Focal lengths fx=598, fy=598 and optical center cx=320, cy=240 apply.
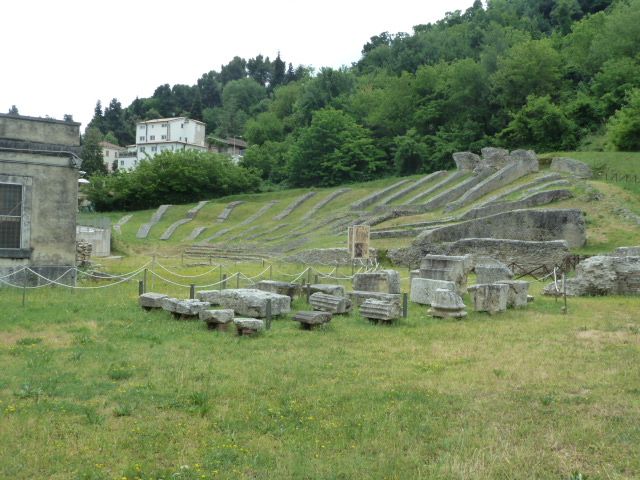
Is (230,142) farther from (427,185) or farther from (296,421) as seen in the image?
(296,421)

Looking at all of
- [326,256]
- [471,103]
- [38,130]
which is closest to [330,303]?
[38,130]

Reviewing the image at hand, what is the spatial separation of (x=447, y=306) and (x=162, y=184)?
45.5 metres

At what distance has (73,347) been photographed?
998cm

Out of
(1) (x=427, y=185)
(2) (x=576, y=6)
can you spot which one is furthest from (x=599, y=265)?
(2) (x=576, y=6)

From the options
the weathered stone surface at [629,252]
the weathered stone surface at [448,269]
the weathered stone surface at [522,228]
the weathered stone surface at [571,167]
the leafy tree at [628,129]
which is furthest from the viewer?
the leafy tree at [628,129]

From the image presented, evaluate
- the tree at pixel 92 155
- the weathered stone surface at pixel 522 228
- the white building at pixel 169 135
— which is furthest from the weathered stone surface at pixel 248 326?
the white building at pixel 169 135

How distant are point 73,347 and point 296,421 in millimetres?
5103

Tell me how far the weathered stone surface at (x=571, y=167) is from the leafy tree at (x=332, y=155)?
20431mm

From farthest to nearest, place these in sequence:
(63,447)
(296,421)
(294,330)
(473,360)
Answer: (294,330)
(473,360)
(296,421)
(63,447)

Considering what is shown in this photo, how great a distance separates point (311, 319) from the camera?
1201 cm

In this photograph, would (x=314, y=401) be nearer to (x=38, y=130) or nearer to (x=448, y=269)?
(x=448, y=269)

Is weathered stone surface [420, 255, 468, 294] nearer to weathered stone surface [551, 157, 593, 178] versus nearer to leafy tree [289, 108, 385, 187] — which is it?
weathered stone surface [551, 157, 593, 178]

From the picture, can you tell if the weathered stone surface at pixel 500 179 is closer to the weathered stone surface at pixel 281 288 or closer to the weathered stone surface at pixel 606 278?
the weathered stone surface at pixel 606 278

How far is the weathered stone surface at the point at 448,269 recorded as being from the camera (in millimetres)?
16812
